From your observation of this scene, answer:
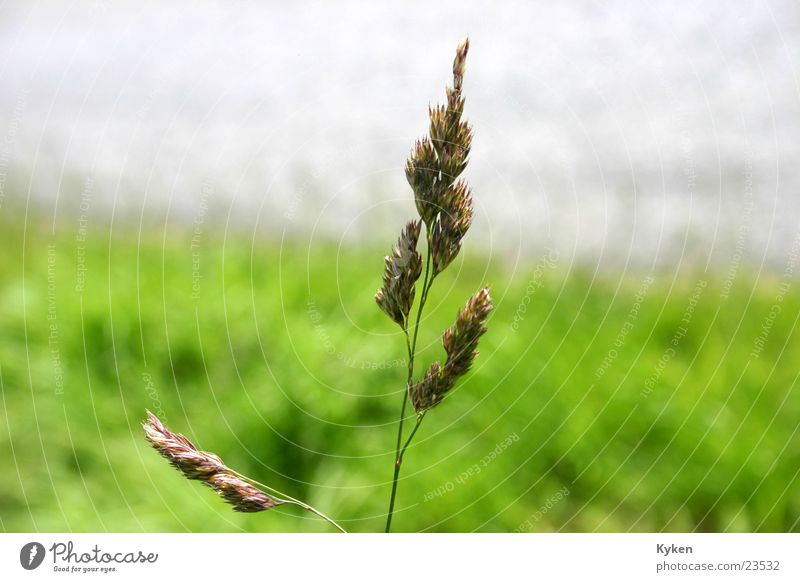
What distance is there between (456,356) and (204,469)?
219 mm

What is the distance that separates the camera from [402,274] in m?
0.56

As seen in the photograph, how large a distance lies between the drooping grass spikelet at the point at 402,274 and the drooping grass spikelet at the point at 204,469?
0.57ft

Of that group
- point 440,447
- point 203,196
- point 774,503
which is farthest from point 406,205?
point 774,503

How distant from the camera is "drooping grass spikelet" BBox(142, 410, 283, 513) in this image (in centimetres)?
55

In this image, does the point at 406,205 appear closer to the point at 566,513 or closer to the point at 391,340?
the point at 391,340

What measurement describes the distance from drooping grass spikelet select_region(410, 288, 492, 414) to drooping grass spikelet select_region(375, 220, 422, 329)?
42 millimetres
